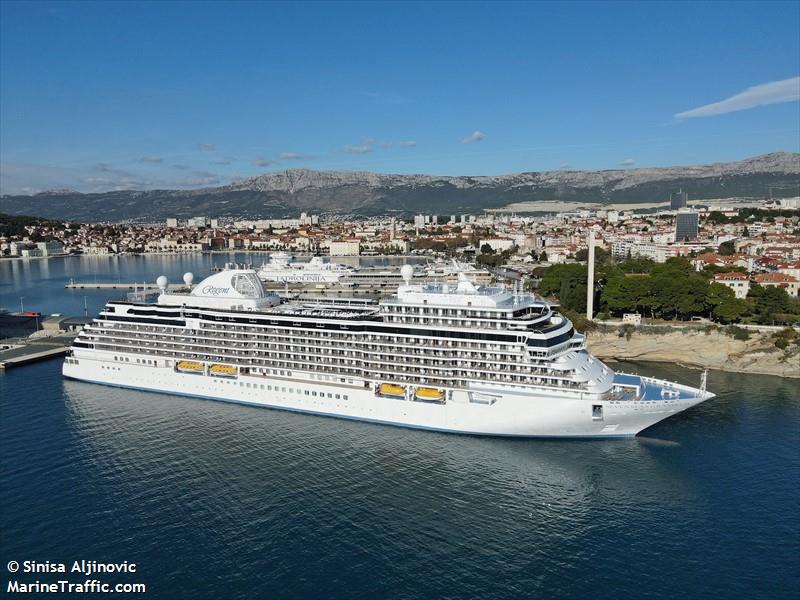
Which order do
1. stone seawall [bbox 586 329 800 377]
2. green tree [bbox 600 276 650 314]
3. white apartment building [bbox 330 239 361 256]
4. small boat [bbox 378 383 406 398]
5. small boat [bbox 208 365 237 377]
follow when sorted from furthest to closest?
white apartment building [bbox 330 239 361 256], green tree [bbox 600 276 650 314], stone seawall [bbox 586 329 800 377], small boat [bbox 208 365 237 377], small boat [bbox 378 383 406 398]

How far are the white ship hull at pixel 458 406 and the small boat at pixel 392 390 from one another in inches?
8.7

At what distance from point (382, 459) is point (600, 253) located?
210ft

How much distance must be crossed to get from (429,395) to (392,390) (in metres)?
1.41

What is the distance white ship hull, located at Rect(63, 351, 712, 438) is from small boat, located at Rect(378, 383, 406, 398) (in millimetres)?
220

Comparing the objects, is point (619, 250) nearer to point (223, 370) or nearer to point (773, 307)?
point (773, 307)

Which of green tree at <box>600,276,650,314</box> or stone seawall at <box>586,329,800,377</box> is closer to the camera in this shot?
stone seawall at <box>586,329,800,377</box>

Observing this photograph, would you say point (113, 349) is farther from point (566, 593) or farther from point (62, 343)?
point (566, 593)

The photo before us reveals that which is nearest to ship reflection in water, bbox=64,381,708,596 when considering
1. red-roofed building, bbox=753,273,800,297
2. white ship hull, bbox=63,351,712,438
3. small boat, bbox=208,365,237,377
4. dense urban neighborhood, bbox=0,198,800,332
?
white ship hull, bbox=63,351,712,438

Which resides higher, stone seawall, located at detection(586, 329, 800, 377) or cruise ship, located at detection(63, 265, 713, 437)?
cruise ship, located at detection(63, 265, 713, 437)

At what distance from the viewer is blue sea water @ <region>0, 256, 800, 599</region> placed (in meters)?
12.4

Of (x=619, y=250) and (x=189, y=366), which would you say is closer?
(x=189, y=366)

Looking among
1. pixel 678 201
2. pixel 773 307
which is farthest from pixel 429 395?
pixel 678 201

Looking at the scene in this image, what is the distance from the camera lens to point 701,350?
102 feet

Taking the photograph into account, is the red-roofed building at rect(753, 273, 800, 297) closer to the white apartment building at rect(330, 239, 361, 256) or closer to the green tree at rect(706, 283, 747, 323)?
the green tree at rect(706, 283, 747, 323)
